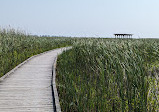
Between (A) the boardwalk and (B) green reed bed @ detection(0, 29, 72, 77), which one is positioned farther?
(B) green reed bed @ detection(0, 29, 72, 77)

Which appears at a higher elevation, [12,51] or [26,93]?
[12,51]

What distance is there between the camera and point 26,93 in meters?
5.49

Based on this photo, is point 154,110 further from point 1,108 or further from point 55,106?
point 1,108

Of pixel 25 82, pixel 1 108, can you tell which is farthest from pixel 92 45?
pixel 1 108

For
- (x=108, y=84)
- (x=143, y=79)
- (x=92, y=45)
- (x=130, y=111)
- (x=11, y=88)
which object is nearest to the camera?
(x=143, y=79)

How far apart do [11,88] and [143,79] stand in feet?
12.1

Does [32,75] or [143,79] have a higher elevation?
[143,79]

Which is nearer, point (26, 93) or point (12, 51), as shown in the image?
point (26, 93)

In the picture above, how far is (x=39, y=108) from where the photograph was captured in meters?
4.46

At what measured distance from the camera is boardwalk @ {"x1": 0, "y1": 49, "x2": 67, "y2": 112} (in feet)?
14.8

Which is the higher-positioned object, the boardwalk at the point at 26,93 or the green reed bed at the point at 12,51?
the green reed bed at the point at 12,51

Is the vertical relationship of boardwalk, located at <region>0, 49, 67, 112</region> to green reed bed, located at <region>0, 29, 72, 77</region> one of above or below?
below

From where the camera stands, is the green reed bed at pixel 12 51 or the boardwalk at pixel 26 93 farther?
the green reed bed at pixel 12 51

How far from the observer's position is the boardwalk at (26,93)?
452 centimetres
